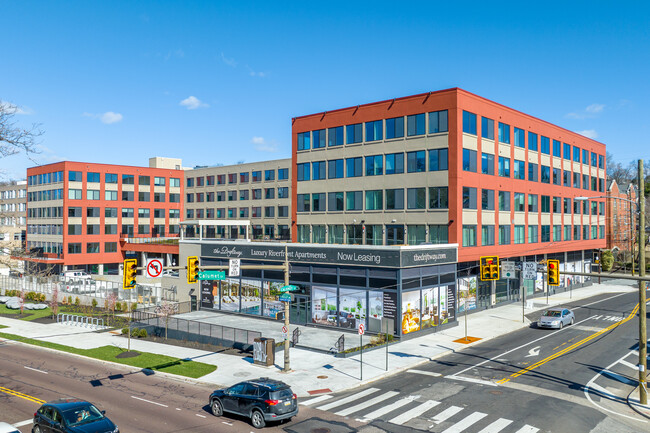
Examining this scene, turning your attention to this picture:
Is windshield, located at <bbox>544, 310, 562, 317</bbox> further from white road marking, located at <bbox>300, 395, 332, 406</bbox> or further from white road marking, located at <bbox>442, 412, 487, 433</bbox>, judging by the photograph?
white road marking, located at <bbox>300, 395, 332, 406</bbox>

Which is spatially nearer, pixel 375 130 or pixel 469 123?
pixel 469 123

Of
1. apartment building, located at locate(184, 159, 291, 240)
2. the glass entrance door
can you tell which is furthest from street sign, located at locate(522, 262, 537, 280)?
apartment building, located at locate(184, 159, 291, 240)

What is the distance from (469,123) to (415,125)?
15.5 feet

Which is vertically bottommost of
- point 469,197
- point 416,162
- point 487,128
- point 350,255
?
point 350,255

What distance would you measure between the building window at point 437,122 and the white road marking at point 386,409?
25926 millimetres

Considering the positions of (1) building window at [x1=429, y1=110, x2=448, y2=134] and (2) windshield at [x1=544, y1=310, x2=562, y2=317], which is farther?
(1) building window at [x1=429, y1=110, x2=448, y2=134]

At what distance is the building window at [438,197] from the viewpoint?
4320 cm

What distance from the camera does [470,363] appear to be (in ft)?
100

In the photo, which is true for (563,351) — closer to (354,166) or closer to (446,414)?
(446,414)

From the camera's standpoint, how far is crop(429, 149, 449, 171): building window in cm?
4319

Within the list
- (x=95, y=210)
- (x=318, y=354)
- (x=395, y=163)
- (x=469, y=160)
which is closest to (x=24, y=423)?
(x=318, y=354)

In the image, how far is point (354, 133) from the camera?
48.1 m

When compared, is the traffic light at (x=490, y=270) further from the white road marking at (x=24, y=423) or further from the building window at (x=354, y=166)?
the white road marking at (x=24, y=423)

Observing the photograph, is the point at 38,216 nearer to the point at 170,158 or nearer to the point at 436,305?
the point at 170,158
